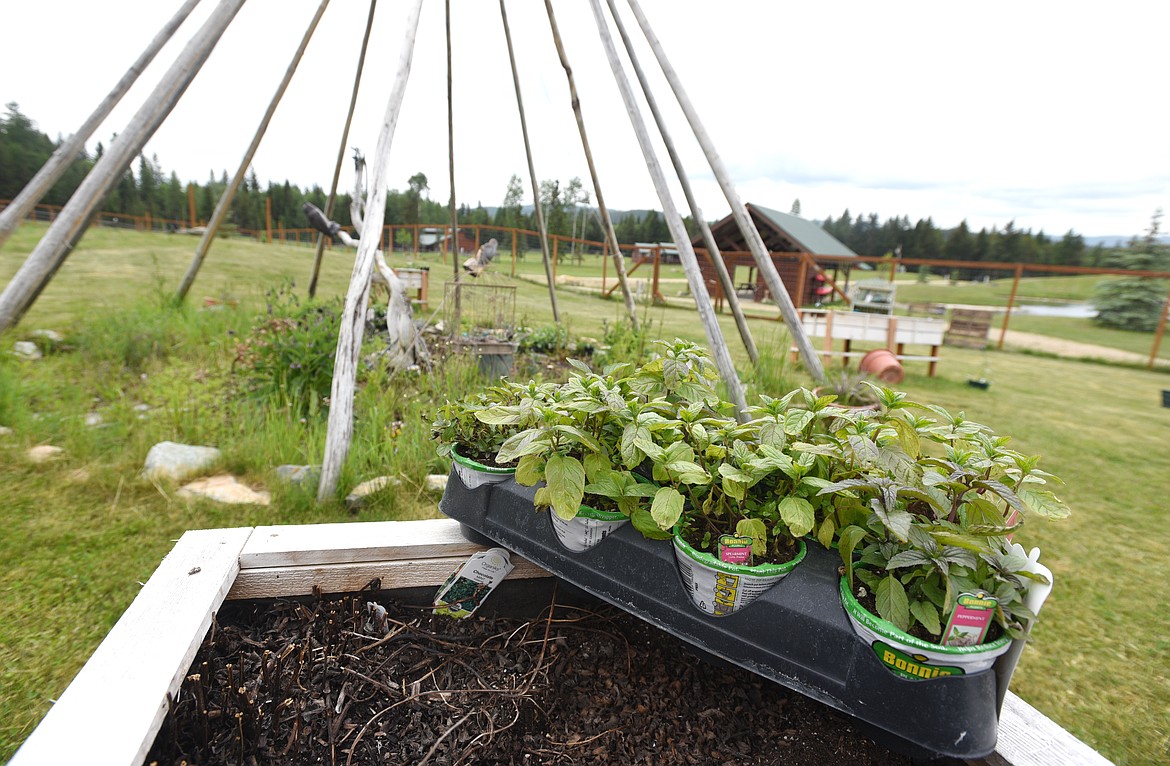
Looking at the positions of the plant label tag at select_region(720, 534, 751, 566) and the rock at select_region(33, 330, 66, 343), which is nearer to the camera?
the plant label tag at select_region(720, 534, 751, 566)

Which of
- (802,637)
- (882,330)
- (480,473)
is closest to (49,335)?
(480,473)

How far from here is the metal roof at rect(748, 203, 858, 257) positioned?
16206 mm

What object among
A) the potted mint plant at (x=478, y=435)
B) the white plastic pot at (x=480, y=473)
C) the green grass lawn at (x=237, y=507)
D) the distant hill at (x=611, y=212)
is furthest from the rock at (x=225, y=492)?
the distant hill at (x=611, y=212)

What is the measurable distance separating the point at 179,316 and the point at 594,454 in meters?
4.47

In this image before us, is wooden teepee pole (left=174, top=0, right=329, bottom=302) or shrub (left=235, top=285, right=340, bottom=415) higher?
wooden teepee pole (left=174, top=0, right=329, bottom=302)

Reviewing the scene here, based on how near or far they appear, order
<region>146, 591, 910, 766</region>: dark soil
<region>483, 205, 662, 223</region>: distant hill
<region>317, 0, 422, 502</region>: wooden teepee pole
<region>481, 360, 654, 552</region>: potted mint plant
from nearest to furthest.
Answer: <region>146, 591, 910, 766</region>: dark soil, <region>481, 360, 654, 552</region>: potted mint plant, <region>317, 0, 422, 502</region>: wooden teepee pole, <region>483, 205, 662, 223</region>: distant hill

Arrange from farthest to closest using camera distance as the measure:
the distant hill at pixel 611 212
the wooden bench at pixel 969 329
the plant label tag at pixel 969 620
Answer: the wooden bench at pixel 969 329, the distant hill at pixel 611 212, the plant label tag at pixel 969 620

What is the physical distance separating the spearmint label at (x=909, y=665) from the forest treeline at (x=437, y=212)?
4.47 metres

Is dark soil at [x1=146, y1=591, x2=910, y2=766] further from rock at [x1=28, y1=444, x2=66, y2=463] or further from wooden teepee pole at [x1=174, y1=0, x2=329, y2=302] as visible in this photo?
wooden teepee pole at [x1=174, y1=0, x2=329, y2=302]

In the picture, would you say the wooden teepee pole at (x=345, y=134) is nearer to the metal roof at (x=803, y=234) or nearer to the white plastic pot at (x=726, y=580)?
the white plastic pot at (x=726, y=580)

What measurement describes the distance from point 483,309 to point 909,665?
219 inches

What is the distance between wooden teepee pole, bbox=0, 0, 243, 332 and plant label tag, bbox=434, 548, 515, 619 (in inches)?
99.9

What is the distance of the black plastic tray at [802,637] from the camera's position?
28.2 inches

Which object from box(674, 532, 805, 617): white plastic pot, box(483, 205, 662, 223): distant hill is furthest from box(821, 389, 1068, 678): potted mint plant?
box(483, 205, 662, 223): distant hill
